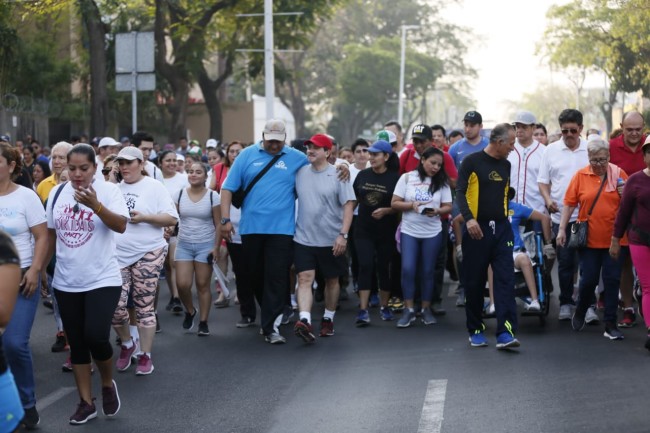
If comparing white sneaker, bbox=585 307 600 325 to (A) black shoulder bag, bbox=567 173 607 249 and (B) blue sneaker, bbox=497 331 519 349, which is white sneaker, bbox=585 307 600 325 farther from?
(B) blue sneaker, bbox=497 331 519 349

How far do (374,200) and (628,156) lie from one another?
2.55 m

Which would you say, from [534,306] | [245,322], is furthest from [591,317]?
[245,322]

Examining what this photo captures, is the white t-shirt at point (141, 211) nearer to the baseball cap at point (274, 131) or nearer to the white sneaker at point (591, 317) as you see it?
the baseball cap at point (274, 131)

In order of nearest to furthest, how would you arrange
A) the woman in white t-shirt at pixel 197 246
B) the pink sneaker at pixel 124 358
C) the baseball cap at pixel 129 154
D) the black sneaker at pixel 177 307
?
the baseball cap at pixel 129 154 < the pink sneaker at pixel 124 358 < the woman in white t-shirt at pixel 197 246 < the black sneaker at pixel 177 307

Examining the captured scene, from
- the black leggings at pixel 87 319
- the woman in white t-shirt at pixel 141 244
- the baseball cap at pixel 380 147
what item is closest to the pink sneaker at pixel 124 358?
the woman in white t-shirt at pixel 141 244

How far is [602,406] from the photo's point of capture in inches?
304

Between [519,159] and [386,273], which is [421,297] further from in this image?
[519,159]

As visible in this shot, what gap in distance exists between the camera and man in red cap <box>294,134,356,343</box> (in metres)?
11.0

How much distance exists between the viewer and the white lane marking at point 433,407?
730cm

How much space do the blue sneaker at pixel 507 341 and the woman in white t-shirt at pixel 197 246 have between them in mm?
3002

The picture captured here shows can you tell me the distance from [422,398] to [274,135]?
349 centimetres

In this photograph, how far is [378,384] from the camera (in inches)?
343

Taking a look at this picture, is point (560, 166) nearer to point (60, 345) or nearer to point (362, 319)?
point (362, 319)

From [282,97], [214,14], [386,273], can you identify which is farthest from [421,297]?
[282,97]
